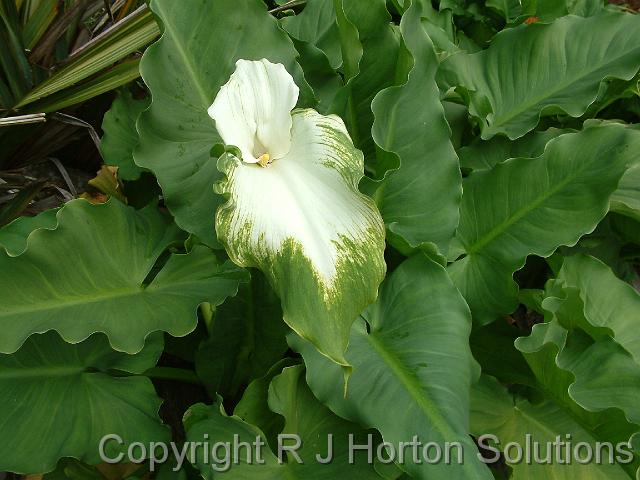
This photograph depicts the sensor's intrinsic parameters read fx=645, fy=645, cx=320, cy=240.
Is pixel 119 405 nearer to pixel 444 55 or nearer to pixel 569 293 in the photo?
pixel 569 293

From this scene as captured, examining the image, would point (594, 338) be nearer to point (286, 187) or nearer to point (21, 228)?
point (286, 187)

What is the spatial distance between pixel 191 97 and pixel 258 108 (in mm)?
218

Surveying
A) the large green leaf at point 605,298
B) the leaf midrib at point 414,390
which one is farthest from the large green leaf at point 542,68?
the leaf midrib at point 414,390

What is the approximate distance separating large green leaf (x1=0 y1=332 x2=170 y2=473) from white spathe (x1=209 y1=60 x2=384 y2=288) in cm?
38

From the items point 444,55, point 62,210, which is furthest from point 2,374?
point 444,55

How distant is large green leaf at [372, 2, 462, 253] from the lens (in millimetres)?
1042

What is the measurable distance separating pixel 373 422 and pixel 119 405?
39 centimetres

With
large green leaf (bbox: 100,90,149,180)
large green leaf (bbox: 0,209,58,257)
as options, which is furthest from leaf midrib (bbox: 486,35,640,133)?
large green leaf (bbox: 0,209,58,257)

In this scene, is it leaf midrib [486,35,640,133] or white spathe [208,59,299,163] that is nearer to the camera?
white spathe [208,59,299,163]

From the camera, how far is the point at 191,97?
0.95 meters

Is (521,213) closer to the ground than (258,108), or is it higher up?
closer to the ground

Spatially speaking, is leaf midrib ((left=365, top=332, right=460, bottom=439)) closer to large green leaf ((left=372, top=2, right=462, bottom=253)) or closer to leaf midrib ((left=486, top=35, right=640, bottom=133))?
large green leaf ((left=372, top=2, right=462, bottom=253))

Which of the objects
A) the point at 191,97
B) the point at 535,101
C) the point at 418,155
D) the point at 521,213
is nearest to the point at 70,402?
the point at 191,97

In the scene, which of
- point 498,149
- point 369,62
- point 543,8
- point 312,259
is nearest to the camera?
point 312,259
